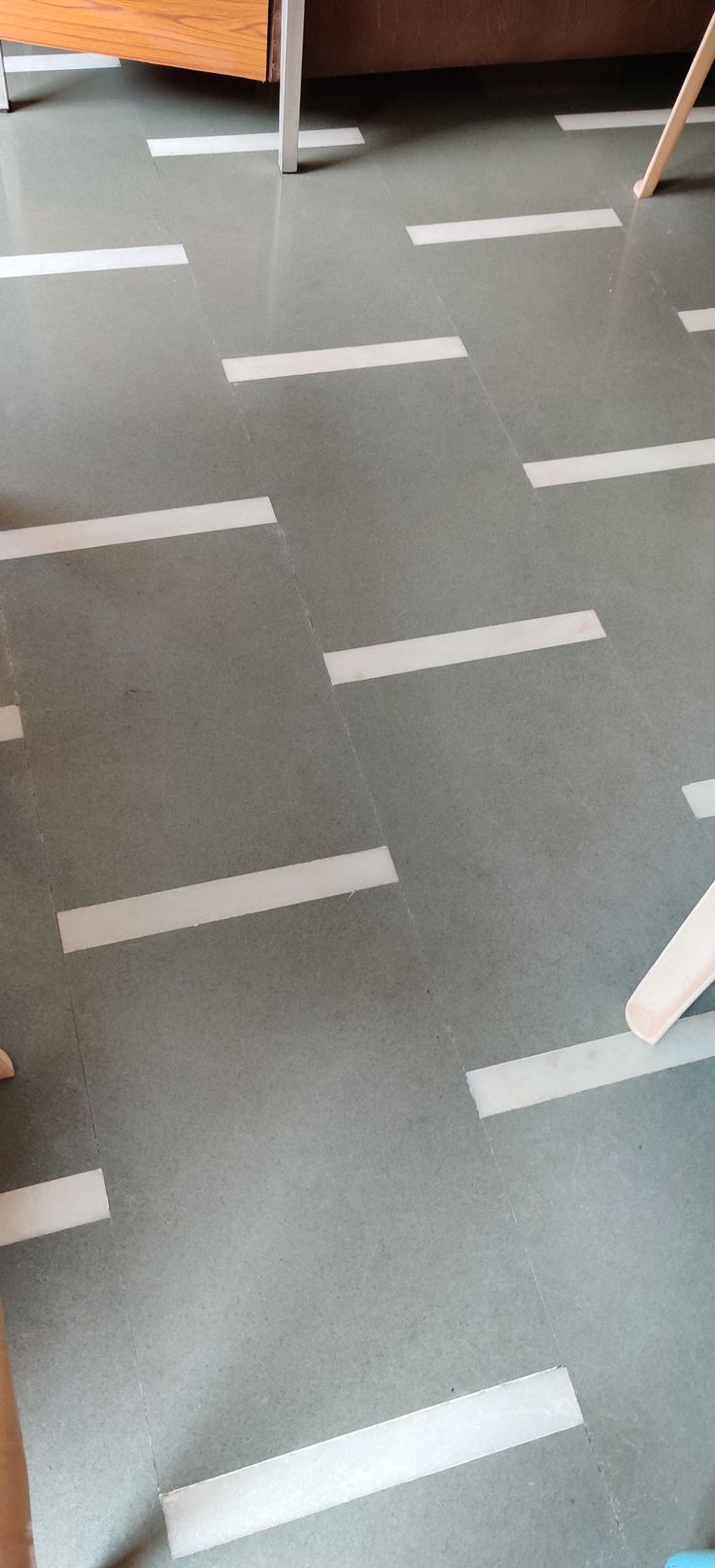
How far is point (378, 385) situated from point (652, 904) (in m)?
1.08

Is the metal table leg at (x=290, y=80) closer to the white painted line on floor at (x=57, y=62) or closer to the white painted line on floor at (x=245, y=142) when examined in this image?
the white painted line on floor at (x=245, y=142)

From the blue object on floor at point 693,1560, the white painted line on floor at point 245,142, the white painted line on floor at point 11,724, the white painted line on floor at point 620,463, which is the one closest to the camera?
the blue object on floor at point 693,1560

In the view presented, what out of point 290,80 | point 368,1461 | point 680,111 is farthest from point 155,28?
point 368,1461

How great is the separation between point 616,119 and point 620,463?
1.09 metres

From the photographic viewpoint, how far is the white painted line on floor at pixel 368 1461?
4.17ft

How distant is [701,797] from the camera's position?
72.8 inches

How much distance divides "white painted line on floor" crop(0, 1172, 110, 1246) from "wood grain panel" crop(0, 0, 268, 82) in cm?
206

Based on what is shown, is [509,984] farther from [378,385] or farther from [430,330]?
[430,330]

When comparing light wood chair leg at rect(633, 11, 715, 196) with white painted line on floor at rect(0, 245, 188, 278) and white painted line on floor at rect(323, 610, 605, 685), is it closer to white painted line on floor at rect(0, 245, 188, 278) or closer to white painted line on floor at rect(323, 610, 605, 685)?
white painted line on floor at rect(0, 245, 188, 278)

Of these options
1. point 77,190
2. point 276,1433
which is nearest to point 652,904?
point 276,1433

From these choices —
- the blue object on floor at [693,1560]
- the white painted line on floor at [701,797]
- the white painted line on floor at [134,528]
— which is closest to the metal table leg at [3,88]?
the white painted line on floor at [134,528]

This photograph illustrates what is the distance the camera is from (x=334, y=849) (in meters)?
1.72

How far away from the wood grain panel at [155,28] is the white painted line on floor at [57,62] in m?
0.30

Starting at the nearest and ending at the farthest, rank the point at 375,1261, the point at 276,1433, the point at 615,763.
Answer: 1. the point at 276,1433
2. the point at 375,1261
3. the point at 615,763
